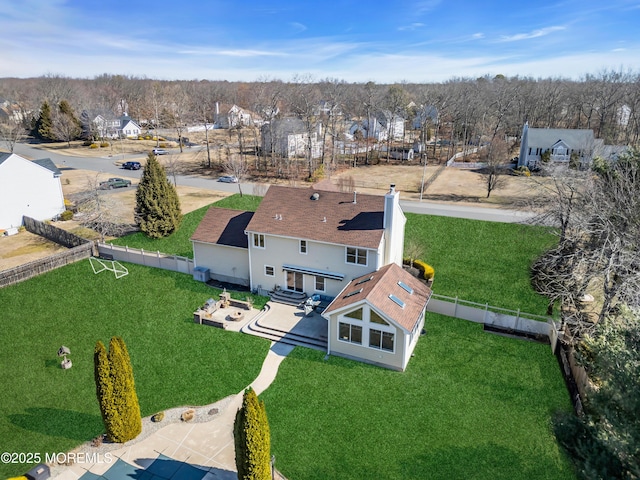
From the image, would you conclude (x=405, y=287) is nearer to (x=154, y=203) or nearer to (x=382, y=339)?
(x=382, y=339)

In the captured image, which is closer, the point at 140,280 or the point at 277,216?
the point at 277,216

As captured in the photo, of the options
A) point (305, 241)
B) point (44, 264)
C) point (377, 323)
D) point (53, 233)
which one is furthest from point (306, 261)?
point (53, 233)

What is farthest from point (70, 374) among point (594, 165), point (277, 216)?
point (594, 165)

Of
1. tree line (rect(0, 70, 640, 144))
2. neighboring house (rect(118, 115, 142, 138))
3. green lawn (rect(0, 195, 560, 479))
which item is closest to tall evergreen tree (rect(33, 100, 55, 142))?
tree line (rect(0, 70, 640, 144))

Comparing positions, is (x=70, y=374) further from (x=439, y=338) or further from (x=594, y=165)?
(x=594, y=165)

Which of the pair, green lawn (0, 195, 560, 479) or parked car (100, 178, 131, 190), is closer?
green lawn (0, 195, 560, 479)

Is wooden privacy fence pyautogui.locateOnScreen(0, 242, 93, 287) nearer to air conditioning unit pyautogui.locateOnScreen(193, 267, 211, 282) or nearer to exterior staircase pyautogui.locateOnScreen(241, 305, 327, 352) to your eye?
air conditioning unit pyautogui.locateOnScreen(193, 267, 211, 282)

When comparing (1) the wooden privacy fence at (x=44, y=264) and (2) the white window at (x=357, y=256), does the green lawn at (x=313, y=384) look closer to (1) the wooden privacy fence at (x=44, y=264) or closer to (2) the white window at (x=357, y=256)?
(1) the wooden privacy fence at (x=44, y=264)

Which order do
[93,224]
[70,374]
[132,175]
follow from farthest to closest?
[132,175], [93,224], [70,374]
